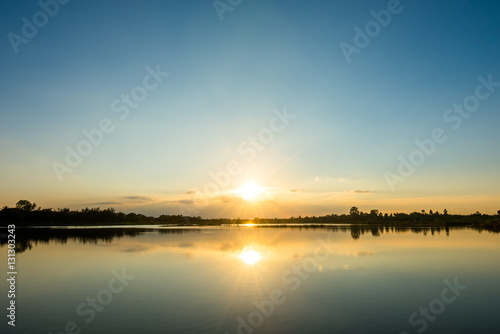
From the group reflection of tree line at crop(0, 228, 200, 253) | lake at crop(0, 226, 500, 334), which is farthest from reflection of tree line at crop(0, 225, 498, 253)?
lake at crop(0, 226, 500, 334)

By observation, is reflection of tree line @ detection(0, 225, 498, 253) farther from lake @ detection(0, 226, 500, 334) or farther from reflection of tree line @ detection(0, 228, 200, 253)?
lake @ detection(0, 226, 500, 334)

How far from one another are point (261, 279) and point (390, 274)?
43.9ft

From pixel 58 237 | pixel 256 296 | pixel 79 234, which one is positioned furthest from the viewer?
pixel 79 234

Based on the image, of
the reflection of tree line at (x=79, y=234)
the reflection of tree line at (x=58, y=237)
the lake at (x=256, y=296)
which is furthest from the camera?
the reflection of tree line at (x=79, y=234)

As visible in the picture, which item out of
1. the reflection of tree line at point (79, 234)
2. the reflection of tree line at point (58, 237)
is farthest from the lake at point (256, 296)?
the reflection of tree line at point (79, 234)

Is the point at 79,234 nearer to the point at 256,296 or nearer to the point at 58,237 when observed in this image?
the point at 58,237

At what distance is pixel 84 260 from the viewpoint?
4409 cm

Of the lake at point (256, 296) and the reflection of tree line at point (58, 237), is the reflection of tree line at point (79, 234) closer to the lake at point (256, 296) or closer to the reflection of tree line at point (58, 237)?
the reflection of tree line at point (58, 237)

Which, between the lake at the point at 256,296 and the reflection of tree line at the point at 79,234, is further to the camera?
the reflection of tree line at the point at 79,234

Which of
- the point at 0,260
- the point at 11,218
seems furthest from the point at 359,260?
the point at 11,218

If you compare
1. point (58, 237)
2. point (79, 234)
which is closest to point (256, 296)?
point (58, 237)

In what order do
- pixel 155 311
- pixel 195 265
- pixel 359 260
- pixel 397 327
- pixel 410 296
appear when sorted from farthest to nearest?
pixel 359 260 < pixel 195 265 < pixel 410 296 < pixel 155 311 < pixel 397 327

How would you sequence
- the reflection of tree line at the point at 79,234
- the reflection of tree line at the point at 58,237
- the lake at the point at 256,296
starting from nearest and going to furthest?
the lake at the point at 256,296 → the reflection of tree line at the point at 58,237 → the reflection of tree line at the point at 79,234

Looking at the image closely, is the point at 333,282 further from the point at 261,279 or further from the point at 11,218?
the point at 11,218
